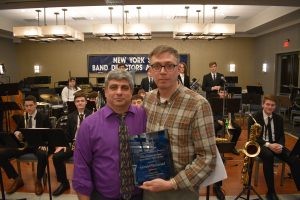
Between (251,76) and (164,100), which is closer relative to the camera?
(164,100)

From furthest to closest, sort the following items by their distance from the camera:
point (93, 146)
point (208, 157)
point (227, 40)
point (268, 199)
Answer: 1. point (227, 40)
2. point (268, 199)
3. point (93, 146)
4. point (208, 157)

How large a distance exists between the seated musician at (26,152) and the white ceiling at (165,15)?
4.58 m

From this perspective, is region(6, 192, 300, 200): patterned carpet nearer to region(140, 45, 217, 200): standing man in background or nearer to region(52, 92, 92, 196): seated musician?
region(52, 92, 92, 196): seated musician

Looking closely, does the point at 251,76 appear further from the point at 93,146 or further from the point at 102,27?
the point at 93,146

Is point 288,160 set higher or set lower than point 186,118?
lower

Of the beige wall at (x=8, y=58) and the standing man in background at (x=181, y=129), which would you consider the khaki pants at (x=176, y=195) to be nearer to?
the standing man in background at (x=181, y=129)

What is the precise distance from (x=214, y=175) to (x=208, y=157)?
0.52 ft

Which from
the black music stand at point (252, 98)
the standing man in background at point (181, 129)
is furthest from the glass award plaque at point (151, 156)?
the black music stand at point (252, 98)

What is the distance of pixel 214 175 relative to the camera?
1526 mm

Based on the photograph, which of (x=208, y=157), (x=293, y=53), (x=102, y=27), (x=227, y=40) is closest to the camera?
(x=208, y=157)

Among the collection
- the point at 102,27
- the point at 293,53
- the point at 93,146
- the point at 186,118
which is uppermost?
the point at 102,27

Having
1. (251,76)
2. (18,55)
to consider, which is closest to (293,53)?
(251,76)

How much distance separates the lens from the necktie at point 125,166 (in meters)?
1.64

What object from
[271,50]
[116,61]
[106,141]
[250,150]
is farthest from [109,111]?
[116,61]
